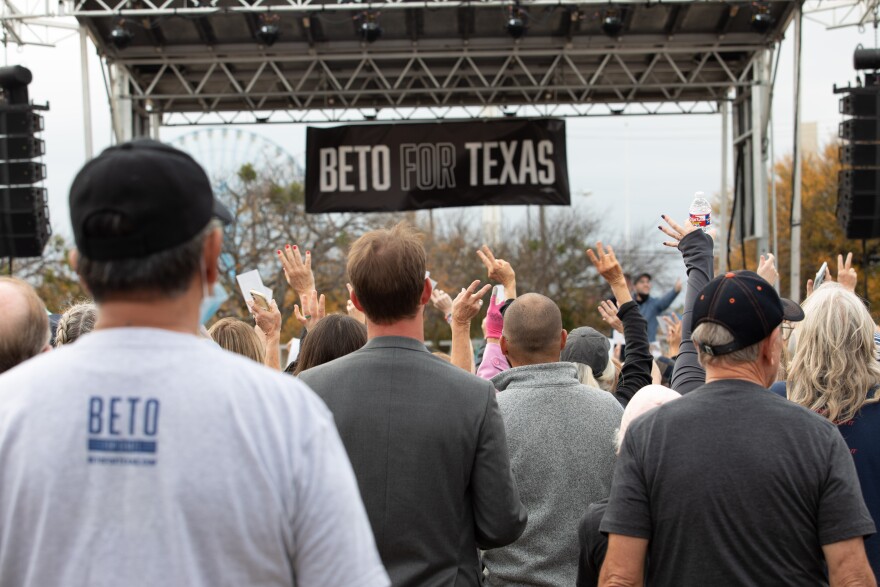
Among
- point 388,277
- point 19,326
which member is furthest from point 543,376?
point 19,326

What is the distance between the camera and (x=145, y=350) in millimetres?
1376

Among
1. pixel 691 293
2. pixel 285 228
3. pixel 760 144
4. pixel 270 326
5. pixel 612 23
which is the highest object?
pixel 612 23

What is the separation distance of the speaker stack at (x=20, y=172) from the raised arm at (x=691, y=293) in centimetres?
761

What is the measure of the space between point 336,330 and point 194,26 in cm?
785

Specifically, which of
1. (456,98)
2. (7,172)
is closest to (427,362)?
(7,172)

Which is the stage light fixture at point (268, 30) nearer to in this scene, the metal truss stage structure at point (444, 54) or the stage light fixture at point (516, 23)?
the metal truss stage structure at point (444, 54)

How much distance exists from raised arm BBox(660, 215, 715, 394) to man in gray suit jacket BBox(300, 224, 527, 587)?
841 mm

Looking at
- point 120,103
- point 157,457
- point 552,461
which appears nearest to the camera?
point 157,457

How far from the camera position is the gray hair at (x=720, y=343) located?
2209 mm

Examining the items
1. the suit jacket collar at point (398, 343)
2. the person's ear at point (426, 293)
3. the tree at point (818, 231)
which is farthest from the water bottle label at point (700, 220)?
the tree at point (818, 231)

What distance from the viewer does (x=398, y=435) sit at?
7.57 ft

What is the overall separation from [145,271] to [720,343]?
1.42m

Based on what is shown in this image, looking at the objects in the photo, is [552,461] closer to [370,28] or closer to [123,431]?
[123,431]

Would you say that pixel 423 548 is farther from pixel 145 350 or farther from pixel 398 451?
pixel 145 350
